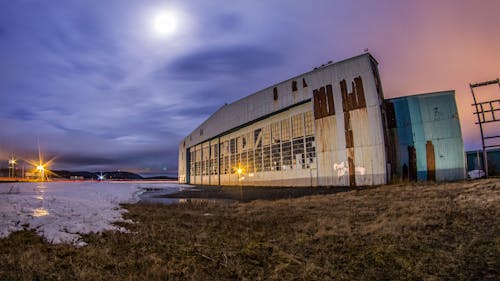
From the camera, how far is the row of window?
23.8 metres

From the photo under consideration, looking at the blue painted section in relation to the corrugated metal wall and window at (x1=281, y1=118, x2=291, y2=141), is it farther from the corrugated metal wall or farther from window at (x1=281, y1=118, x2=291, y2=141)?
window at (x1=281, y1=118, x2=291, y2=141)

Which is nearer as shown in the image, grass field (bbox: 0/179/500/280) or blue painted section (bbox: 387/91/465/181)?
grass field (bbox: 0/179/500/280)

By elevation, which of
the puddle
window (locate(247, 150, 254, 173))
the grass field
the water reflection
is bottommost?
the puddle

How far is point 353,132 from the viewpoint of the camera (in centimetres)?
2028

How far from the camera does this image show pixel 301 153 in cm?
2405

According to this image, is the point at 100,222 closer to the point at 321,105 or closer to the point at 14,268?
the point at 14,268

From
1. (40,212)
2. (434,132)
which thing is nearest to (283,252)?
(40,212)

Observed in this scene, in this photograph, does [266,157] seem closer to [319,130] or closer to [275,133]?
[275,133]

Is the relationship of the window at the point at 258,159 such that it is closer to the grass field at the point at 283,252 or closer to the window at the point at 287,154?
the window at the point at 287,154

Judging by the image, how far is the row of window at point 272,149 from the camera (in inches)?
938

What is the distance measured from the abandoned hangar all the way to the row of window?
9 centimetres

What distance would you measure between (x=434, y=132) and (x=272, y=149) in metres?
13.7

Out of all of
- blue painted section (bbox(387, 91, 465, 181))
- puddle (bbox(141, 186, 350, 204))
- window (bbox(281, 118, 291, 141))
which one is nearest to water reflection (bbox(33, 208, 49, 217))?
puddle (bbox(141, 186, 350, 204))

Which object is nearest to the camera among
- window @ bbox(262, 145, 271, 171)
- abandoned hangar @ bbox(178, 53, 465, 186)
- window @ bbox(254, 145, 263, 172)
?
abandoned hangar @ bbox(178, 53, 465, 186)
